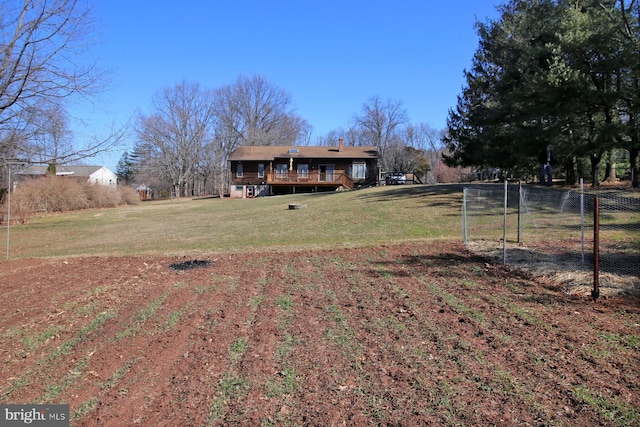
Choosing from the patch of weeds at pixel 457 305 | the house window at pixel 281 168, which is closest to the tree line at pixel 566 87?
the patch of weeds at pixel 457 305

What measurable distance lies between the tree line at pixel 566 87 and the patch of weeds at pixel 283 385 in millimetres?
16426

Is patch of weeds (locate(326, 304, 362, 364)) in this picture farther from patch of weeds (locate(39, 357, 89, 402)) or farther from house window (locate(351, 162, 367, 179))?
house window (locate(351, 162, 367, 179))

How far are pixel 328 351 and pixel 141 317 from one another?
2989 millimetres

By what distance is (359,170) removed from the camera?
4678 centimetres

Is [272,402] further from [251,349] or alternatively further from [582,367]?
[582,367]

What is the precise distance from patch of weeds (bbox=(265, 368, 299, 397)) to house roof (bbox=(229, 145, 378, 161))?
140 ft

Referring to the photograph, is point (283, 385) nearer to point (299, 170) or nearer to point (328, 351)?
point (328, 351)

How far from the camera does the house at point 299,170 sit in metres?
45.8

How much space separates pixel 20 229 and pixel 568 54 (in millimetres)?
26345

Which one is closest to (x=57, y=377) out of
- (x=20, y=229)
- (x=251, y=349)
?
(x=251, y=349)

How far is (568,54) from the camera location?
58.4 feet

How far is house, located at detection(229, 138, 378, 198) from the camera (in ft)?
150

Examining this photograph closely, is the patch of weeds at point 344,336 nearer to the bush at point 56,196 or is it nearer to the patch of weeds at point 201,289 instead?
the patch of weeds at point 201,289

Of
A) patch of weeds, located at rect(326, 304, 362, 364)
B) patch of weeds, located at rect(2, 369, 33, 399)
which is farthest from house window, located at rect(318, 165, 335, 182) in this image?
patch of weeds, located at rect(2, 369, 33, 399)
